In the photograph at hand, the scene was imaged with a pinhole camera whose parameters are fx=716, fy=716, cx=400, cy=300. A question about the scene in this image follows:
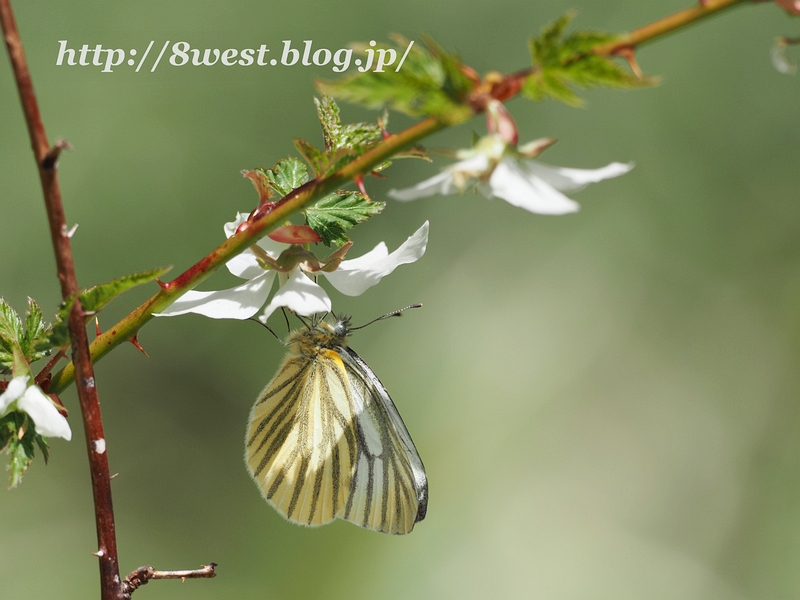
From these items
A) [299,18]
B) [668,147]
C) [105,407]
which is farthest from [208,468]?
[668,147]

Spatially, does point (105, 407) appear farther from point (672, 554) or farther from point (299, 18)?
point (672, 554)

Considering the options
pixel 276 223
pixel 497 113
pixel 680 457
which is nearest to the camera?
pixel 497 113

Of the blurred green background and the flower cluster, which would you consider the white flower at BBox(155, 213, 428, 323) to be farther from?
the blurred green background

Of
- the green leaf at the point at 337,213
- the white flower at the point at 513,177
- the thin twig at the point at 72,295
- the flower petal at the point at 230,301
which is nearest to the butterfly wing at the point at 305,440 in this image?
the flower petal at the point at 230,301

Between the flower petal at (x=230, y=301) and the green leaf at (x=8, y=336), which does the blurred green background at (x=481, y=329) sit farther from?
the green leaf at (x=8, y=336)

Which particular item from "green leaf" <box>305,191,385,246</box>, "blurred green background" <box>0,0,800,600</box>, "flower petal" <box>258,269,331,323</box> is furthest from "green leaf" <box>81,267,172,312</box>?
"blurred green background" <box>0,0,800,600</box>

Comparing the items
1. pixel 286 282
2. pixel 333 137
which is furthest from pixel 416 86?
pixel 286 282
